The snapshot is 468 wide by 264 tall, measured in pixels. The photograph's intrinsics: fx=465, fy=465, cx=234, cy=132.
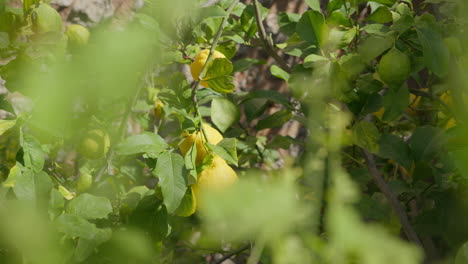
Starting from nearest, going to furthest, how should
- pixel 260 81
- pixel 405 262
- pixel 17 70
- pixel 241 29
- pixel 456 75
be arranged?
pixel 405 262, pixel 17 70, pixel 456 75, pixel 241 29, pixel 260 81

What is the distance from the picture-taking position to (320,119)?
874 millimetres

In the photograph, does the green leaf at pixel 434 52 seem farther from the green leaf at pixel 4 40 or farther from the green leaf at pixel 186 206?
the green leaf at pixel 4 40

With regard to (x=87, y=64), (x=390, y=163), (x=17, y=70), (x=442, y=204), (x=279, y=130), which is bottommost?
(x=279, y=130)

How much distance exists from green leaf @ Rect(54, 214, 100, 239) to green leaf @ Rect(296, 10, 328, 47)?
0.48 metres

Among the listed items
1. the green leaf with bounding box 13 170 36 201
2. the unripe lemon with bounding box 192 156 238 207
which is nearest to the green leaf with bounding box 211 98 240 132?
the unripe lemon with bounding box 192 156 238 207

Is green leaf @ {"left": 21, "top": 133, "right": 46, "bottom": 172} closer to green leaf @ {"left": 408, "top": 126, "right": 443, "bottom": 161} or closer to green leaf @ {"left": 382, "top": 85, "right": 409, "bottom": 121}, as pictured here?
green leaf @ {"left": 382, "top": 85, "right": 409, "bottom": 121}

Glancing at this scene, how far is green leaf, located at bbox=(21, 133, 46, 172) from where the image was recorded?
63cm

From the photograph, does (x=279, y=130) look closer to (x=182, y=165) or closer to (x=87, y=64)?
(x=182, y=165)

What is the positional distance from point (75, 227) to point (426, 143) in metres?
0.66

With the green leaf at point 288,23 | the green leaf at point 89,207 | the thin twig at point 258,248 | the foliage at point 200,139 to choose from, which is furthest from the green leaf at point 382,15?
the thin twig at point 258,248

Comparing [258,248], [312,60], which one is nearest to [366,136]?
[312,60]

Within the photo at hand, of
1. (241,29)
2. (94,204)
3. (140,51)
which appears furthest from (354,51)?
(140,51)

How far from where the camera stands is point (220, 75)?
68cm

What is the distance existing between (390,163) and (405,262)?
1.11 m
